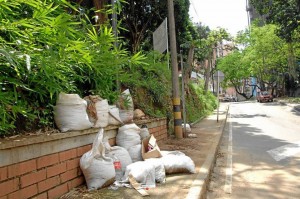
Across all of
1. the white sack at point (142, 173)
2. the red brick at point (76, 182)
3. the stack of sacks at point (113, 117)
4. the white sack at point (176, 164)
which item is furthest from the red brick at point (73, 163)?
the white sack at point (176, 164)

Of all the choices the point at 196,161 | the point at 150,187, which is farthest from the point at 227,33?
the point at 150,187

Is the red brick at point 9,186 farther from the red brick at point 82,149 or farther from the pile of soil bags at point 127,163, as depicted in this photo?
the red brick at point 82,149

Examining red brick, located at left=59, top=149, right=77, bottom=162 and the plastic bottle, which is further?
the plastic bottle

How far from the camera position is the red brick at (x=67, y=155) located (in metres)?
4.19

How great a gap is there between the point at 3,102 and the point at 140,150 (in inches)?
123

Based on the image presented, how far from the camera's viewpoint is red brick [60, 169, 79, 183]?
4.21m

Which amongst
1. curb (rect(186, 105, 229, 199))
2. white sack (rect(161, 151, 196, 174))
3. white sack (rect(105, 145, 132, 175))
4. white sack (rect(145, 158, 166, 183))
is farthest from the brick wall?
curb (rect(186, 105, 229, 199))

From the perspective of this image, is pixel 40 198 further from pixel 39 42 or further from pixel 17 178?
pixel 39 42

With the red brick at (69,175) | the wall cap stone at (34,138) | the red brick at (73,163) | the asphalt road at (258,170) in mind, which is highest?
the wall cap stone at (34,138)

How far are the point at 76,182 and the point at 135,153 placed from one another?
5.01ft

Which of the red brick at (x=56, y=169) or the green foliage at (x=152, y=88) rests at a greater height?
the green foliage at (x=152, y=88)

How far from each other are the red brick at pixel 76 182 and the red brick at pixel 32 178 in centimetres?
62

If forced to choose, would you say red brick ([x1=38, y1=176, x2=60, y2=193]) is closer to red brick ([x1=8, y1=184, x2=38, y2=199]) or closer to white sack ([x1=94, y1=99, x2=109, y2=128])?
red brick ([x1=8, y1=184, x2=38, y2=199])

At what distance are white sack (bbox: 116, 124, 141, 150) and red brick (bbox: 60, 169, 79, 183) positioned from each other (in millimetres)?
1476
